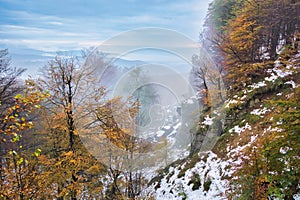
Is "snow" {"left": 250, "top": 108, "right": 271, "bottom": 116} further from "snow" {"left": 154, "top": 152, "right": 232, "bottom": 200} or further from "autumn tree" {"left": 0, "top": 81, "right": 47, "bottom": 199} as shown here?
"autumn tree" {"left": 0, "top": 81, "right": 47, "bottom": 199}

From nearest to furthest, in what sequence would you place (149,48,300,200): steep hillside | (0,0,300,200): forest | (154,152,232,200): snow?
1. (149,48,300,200): steep hillside
2. (0,0,300,200): forest
3. (154,152,232,200): snow

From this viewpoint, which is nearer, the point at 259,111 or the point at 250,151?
the point at 250,151

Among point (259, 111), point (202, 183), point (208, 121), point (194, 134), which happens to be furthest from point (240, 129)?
point (194, 134)

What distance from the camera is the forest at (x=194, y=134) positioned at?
18.5 feet

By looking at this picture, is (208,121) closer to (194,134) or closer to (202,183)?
(194,134)

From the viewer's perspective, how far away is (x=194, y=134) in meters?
14.3

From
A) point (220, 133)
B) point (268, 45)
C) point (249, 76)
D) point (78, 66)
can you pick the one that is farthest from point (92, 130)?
point (268, 45)

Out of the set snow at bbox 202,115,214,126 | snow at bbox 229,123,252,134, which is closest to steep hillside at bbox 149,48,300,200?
snow at bbox 229,123,252,134

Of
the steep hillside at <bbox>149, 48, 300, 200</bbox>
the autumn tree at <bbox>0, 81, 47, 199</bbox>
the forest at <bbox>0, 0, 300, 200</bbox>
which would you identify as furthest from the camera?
the forest at <bbox>0, 0, 300, 200</bbox>

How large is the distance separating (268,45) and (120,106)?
11.2m

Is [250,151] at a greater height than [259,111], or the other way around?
[259,111]

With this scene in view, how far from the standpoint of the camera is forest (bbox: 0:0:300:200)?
18.5ft

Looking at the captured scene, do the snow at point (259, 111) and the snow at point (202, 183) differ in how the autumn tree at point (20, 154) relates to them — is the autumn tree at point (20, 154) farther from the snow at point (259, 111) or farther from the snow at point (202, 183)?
the snow at point (259, 111)

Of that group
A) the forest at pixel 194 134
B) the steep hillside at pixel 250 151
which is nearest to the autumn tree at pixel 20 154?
the forest at pixel 194 134
